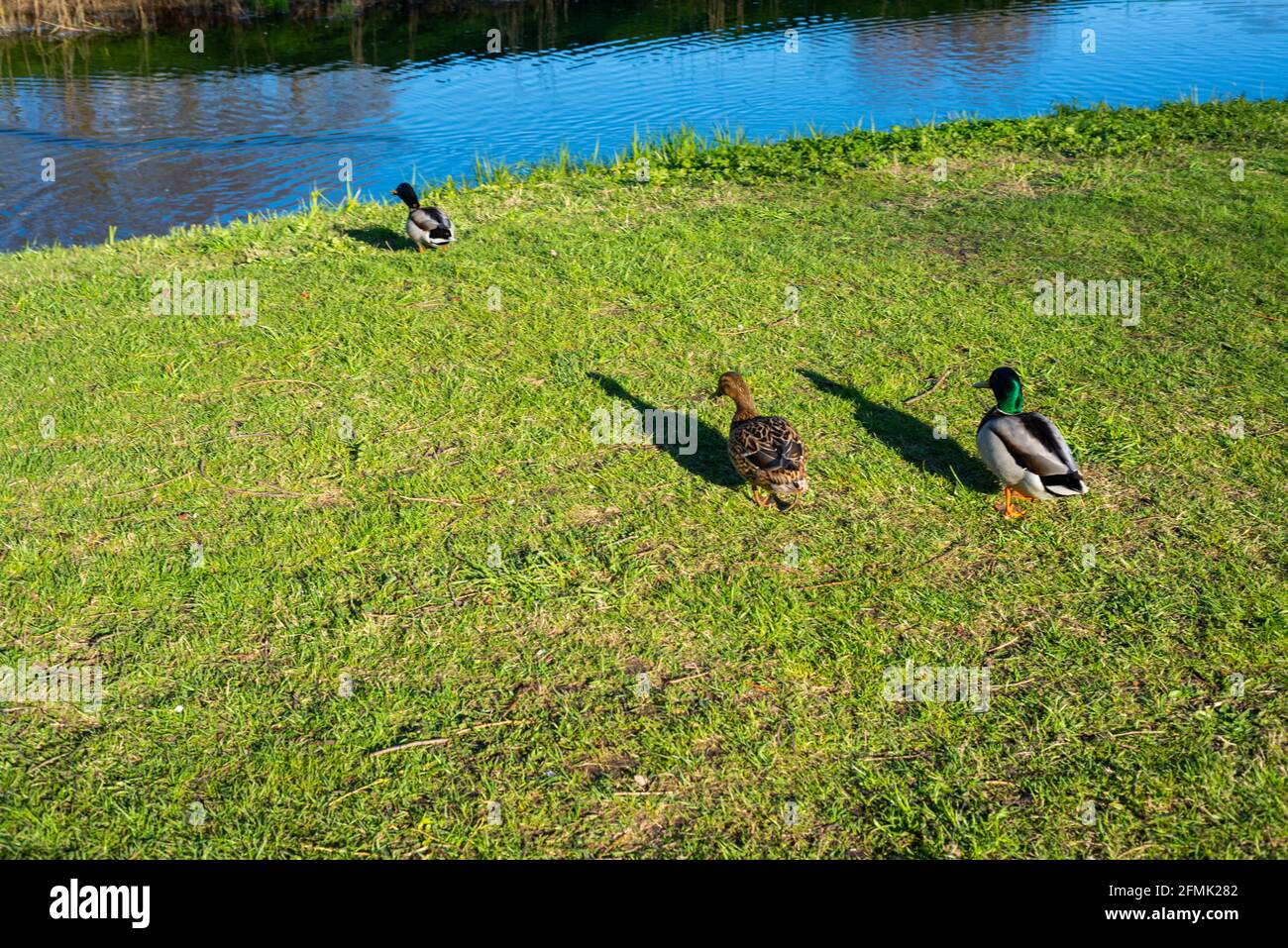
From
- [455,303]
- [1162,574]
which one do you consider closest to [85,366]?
[455,303]

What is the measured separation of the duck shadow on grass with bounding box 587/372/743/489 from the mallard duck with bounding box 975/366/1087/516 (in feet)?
5.18

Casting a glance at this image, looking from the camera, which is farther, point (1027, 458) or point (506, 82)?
point (506, 82)

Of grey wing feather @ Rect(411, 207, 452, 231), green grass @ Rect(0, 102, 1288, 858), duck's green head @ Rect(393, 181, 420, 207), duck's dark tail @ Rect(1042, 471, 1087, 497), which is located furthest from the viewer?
duck's green head @ Rect(393, 181, 420, 207)

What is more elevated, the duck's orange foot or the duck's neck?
the duck's neck

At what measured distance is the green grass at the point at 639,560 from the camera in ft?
13.5

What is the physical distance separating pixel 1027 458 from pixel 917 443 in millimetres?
1097

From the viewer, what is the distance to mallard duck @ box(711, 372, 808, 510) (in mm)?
5691

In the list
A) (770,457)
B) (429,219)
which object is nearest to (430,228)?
(429,219)

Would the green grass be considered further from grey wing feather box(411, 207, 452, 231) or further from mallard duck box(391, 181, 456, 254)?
grey wing feather box(411, 207, 452, 231)

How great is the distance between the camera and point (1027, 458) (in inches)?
219

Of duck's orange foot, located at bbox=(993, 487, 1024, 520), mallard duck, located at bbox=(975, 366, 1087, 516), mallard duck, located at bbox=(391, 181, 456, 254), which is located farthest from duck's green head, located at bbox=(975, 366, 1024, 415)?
mallard duck, located at bbox=(391, 181, 456, 254)

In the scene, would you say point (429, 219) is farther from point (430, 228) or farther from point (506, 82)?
point (506, 82)

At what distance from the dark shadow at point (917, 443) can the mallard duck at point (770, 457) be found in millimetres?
895

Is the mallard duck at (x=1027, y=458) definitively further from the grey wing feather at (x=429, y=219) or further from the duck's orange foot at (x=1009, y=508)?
the grey wing feather at (x=429, y=219)
